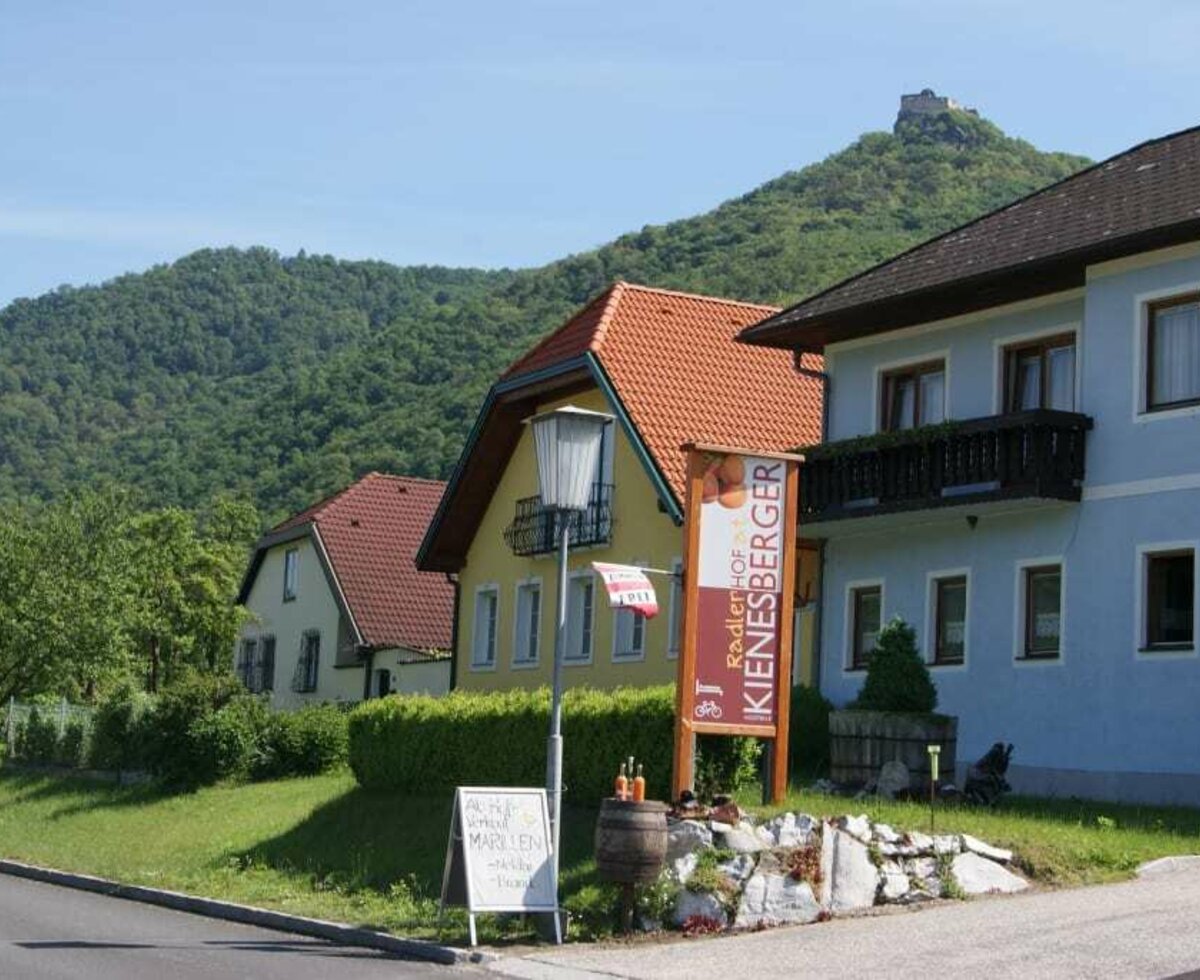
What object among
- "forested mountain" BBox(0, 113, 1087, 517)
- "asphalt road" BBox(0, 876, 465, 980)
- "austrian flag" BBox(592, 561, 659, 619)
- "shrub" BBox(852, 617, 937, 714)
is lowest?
"asphalt road" BBox(0, 876, 465, 980)

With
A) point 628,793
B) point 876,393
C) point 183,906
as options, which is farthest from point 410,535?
point 628,793

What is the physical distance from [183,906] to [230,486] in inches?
2423

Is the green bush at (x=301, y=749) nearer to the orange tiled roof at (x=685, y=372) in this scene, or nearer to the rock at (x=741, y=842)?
the orange tiled roof at (x=685, y=372)

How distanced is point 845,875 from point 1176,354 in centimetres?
1031

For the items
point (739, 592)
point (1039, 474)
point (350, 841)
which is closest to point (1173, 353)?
Result: point (1039, 474)

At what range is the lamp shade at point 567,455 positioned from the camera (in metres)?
19.3

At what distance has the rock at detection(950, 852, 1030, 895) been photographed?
62.2ft

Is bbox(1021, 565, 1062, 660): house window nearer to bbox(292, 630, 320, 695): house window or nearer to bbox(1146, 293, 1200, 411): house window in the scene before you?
bbox(1146, 293, 1200, 411): house window

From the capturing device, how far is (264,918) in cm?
2092

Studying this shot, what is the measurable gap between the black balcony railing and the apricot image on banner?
6.98m

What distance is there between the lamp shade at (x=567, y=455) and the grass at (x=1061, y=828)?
3.38 m

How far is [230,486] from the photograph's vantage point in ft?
274

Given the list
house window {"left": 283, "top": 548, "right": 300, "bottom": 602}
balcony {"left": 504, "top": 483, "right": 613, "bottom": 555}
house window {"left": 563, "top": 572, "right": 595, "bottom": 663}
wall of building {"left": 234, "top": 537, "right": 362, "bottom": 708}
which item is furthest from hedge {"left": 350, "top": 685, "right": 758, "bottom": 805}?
house window {"left": 283, "top": 548, "right": 300, "bottom": 602}

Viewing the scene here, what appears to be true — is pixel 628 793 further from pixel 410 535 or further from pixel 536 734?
pixel 410 535
